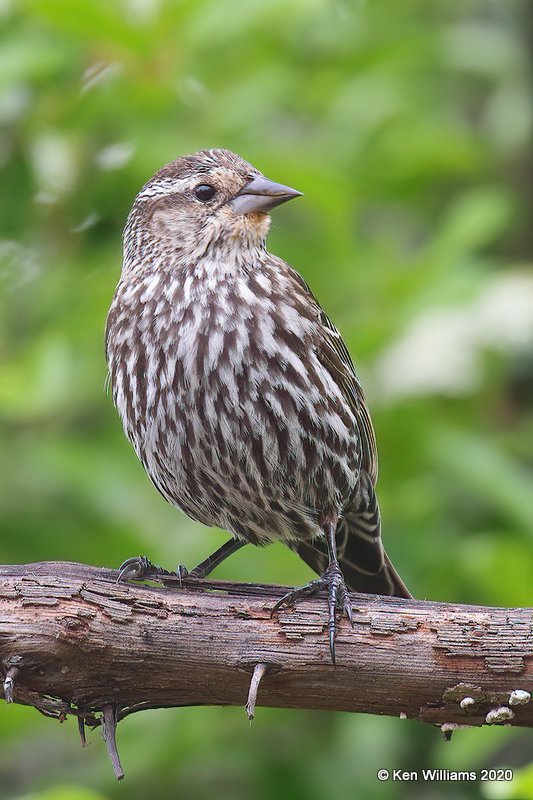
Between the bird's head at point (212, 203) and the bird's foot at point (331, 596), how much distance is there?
114 centimetres

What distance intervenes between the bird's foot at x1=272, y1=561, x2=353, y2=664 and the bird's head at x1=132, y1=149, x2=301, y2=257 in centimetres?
114

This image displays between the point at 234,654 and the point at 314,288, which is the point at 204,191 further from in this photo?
the point at 234,654

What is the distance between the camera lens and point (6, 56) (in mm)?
4449

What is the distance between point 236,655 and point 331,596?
1.25ft

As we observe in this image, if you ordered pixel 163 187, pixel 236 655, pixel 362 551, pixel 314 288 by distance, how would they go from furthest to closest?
pixel 314 288, pixel 362 551, pixel 163 187, pixel 236 655

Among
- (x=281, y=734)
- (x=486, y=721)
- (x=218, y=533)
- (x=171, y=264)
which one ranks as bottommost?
(x=486, y=721)

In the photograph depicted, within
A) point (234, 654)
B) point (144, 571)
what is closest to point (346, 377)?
point (144, 571)

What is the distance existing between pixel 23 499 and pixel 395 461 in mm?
1306

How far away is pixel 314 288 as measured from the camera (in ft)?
16.5

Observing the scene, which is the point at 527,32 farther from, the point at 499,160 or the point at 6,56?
the point at 6,56

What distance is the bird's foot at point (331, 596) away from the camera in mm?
3304

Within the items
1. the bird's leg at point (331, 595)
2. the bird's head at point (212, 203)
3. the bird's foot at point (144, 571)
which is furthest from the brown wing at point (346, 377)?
the bird's foot at point (144, 571)

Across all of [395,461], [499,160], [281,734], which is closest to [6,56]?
[395,461]

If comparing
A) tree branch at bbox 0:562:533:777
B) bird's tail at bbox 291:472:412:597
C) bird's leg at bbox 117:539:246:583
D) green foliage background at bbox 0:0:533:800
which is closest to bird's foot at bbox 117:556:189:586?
bird's leg at bbox 117:539:246:583
